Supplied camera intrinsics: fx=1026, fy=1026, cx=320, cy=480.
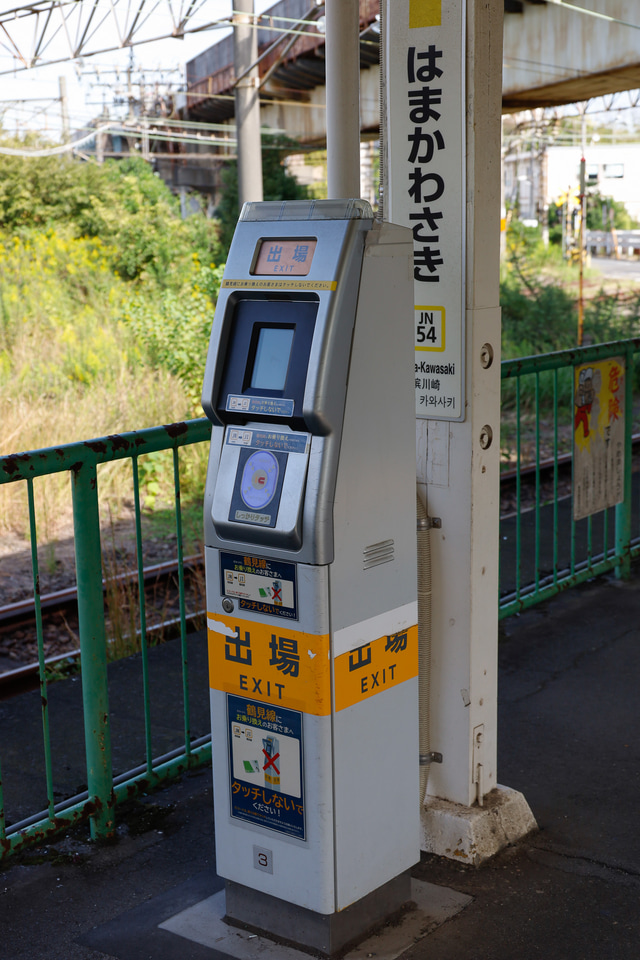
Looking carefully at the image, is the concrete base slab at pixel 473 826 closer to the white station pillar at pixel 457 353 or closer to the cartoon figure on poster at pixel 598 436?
the white station pillar at pixel 457 353

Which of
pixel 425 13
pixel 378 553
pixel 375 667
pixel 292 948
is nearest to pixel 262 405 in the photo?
pixel 378 553

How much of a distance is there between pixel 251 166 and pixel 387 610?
13.0 meters

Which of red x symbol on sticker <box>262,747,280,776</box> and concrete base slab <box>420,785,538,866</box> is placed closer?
red x symbol on sticker <box>262,747,280,776</box>

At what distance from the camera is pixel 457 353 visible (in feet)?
10.8

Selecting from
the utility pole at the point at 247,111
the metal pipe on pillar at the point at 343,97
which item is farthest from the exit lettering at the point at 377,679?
the utility pole at the point at 247,111

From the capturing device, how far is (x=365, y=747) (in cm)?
291

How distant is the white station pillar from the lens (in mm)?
3189

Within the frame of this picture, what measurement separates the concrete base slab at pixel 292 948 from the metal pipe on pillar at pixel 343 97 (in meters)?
2.26

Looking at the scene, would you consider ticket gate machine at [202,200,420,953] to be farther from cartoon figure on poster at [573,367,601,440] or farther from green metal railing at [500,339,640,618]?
cartoon figure on poster at [573,367,601,440]

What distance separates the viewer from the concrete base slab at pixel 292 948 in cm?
294

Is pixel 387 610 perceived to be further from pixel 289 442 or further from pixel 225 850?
pixel 225 850

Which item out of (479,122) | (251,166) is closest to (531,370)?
(479,122)

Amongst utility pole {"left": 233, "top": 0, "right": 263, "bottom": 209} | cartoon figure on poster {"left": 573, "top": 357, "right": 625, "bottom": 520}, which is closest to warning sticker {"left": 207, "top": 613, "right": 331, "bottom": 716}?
cartoon figure on poster {"left": 573, "top": 357, "right": 625, "bottom": 520}

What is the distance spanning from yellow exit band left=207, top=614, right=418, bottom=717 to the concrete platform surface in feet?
2.51
